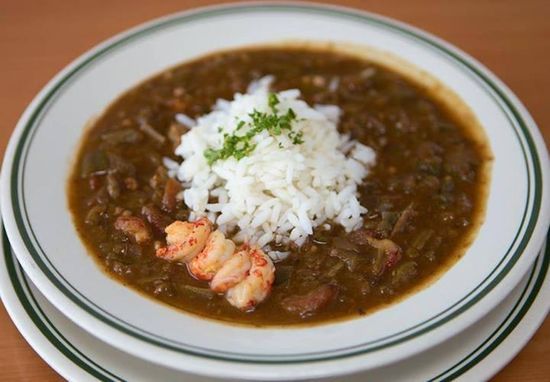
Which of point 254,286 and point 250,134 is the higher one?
point 250,134

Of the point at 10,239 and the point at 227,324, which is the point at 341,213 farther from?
the point at 10,239

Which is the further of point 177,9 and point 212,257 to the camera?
point 177,9

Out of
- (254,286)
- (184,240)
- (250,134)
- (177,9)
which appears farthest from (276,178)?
(177,9)

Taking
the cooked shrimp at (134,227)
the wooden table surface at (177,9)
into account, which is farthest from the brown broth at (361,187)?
the wooden table surface at (177,9)

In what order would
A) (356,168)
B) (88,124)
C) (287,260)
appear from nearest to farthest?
(287,260) → (356,168) → (88,124)

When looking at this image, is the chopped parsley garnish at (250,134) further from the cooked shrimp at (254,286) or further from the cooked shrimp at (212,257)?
the cooked shrimp at (254,286)

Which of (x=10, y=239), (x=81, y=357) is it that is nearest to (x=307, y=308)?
(x=81, y=357)

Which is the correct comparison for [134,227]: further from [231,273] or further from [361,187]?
[361,187]
